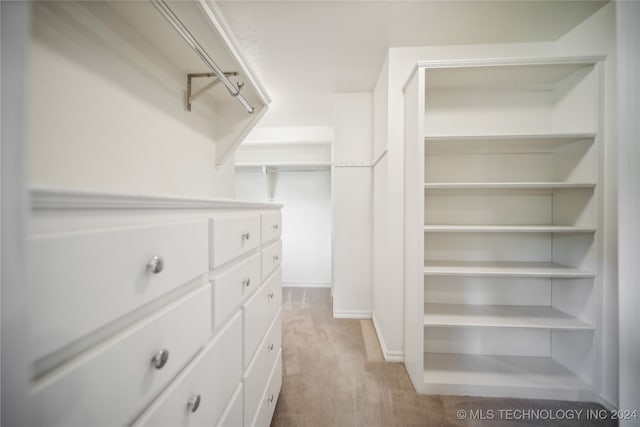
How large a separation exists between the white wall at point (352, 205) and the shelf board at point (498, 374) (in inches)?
35.1

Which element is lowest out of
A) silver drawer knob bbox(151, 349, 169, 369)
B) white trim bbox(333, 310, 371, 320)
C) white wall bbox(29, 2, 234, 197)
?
white trim bbox(333, 310, 371, 320)

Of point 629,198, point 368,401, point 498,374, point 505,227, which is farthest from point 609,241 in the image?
point 368,401

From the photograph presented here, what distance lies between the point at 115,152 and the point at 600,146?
2.46 metres

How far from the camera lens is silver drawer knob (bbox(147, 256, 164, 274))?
0.41m

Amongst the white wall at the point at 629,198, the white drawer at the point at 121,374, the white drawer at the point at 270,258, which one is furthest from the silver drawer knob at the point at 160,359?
the white wall at the point at 629,198

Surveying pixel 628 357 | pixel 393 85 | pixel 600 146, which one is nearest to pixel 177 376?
pixel 628 357

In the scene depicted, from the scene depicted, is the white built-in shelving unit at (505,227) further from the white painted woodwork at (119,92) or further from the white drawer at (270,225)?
the white painted woodwork at (119,92)

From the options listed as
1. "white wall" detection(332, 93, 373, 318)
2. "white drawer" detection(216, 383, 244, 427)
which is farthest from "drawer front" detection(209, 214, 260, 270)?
"white wall" detection(332, 93, 373, 318)

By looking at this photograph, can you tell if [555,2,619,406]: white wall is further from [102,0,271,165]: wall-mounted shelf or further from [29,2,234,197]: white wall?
[29,2,234,197]: white wall

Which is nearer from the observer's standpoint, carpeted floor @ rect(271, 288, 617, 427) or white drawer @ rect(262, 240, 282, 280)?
white drawer @ rect(262, 240, 282, 280)

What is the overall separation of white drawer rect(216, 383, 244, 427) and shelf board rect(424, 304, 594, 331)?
115 centimetres

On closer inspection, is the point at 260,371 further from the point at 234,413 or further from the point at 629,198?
the point at 629,198

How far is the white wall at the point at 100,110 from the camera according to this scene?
0.61m

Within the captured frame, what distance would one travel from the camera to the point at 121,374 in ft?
1.16
